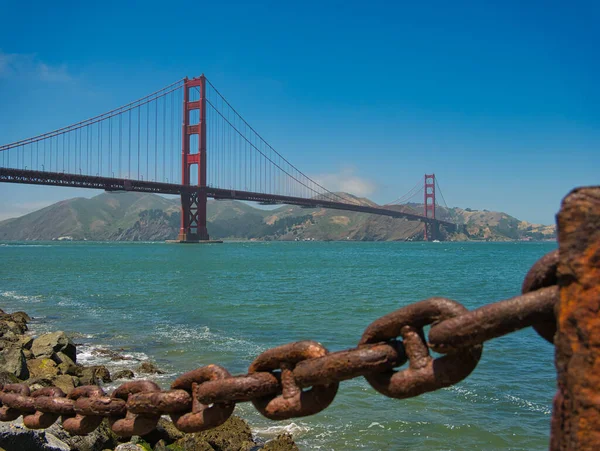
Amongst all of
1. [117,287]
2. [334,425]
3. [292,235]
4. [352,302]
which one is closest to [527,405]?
[334,425]

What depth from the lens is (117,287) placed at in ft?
82.6

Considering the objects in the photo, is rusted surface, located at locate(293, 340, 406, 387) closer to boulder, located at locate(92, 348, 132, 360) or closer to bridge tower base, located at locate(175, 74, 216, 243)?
boulder, located at locate(92, 348, 132, 360)

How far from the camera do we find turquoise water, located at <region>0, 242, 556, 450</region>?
19.8ft

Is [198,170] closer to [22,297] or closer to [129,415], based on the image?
[22,297]

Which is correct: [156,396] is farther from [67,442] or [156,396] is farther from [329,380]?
[67,442]

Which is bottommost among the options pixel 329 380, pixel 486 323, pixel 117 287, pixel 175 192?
pixel 117 287

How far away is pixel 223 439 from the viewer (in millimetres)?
5098

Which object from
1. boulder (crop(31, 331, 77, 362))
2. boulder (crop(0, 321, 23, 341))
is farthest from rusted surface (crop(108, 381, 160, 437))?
boulder (crop(0, 321, 23, 341))

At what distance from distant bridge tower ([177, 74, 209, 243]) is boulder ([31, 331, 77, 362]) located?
54323 millimetres

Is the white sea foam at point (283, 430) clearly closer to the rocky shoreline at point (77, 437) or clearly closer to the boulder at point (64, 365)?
the rocky shoreline at point (77, 437)

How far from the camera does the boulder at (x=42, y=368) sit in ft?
23.9

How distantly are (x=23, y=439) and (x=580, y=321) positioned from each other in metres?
3.47

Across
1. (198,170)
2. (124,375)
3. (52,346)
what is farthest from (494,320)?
(198,170)

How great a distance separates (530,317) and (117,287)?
2599cm
